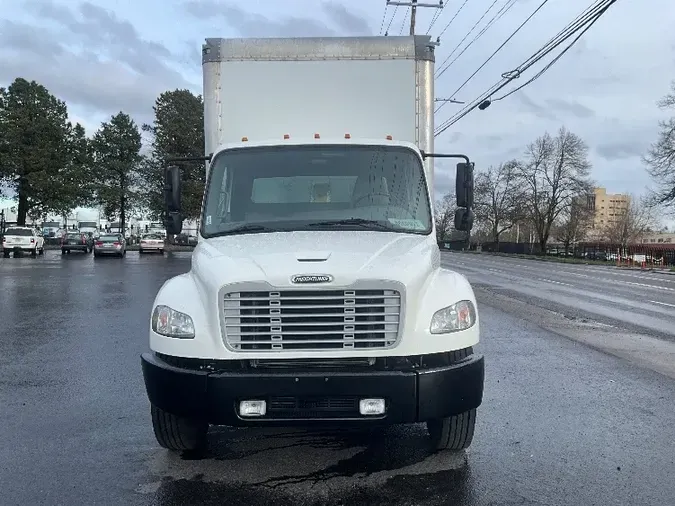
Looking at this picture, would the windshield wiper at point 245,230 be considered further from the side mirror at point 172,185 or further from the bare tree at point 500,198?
the bare tree at point 500,198

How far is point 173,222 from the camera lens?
21.4 ft

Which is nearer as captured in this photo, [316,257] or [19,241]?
[316,257]

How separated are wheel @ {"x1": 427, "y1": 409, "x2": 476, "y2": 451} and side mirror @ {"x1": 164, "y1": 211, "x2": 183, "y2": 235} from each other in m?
3.22

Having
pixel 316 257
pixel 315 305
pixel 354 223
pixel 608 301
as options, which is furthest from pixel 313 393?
pixel 608 301

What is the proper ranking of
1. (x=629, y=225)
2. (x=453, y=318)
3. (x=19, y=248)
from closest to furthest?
(x=453, y=318) < (x=19, y=248) < (x=629, y=225)

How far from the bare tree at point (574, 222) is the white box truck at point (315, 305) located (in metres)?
65.5

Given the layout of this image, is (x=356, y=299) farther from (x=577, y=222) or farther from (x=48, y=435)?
(x=577, y=222)

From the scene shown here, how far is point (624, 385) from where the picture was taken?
23.5 feet

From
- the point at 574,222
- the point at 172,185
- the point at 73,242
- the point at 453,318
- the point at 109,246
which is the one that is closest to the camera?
the point at 453,318

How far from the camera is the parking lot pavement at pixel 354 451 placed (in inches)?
165

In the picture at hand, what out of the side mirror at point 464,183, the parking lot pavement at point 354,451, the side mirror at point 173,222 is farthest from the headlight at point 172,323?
the side mirror at point 464,183

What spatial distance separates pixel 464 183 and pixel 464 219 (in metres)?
0.35

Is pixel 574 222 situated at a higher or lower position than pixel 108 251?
higher

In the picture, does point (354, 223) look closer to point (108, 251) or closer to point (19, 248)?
point (108, 251)
